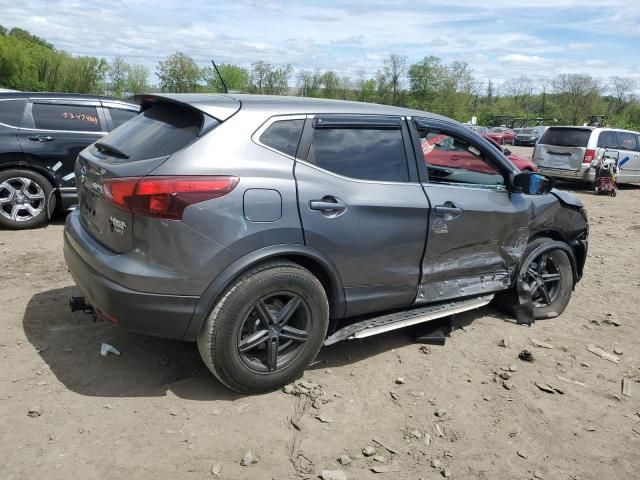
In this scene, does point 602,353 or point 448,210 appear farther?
point 602,353

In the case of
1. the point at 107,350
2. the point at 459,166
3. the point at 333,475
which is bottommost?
the point at 333,475

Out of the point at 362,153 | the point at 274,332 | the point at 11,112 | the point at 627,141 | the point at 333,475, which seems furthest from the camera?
the point at 627,141

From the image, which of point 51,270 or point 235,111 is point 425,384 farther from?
point 51,270

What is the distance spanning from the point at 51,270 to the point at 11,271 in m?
0.36

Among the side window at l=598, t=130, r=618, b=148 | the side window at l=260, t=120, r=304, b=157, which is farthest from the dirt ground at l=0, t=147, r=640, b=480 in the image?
the side window at l=598, t=130, r=618, b=148

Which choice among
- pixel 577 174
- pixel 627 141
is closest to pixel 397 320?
pixel 577 174

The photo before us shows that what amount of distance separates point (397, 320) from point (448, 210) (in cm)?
86

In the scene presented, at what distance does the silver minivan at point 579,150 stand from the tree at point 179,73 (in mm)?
40718

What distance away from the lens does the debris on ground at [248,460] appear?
2805mm

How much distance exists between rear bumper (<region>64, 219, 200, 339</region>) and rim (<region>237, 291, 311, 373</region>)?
36cm

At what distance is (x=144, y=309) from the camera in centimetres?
302

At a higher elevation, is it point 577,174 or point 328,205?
point 328,205

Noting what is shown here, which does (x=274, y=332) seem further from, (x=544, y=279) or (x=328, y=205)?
(x=544, y=279)

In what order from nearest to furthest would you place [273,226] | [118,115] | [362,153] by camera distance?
[273,226] → [362,153] → [118,115]
